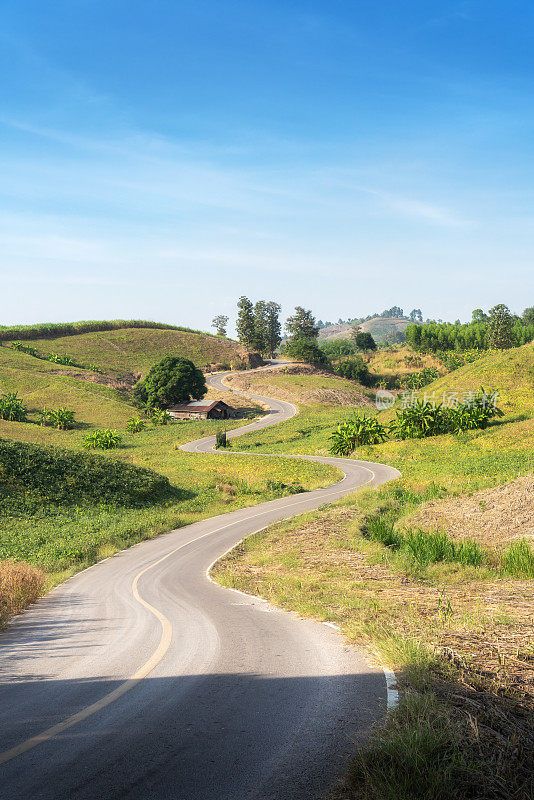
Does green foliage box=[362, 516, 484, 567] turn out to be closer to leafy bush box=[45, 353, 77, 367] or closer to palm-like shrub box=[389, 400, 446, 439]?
palm-like shrub box=[389, 400, 446, 439]

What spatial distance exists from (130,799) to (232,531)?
23.1 meters

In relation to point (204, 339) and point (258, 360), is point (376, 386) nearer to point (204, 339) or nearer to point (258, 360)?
point (258, 360)

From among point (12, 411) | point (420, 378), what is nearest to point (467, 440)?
point (12, 411)

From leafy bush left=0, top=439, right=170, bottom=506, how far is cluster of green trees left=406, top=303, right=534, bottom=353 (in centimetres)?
12818

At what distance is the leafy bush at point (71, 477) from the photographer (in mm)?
33656

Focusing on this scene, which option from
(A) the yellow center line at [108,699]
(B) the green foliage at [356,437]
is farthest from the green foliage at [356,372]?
(A) the yellow center line at [108,699]

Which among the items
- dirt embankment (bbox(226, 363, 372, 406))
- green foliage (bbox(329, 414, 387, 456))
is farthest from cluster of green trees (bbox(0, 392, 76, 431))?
dirt embankment (bbox(226, 363, 372, 406))

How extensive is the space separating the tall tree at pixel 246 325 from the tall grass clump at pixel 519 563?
478 feet

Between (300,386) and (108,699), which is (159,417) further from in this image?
(108,699)

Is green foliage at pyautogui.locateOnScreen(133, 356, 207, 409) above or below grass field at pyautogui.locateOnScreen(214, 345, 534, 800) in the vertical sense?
above

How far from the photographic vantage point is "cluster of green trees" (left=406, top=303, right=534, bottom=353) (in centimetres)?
14162

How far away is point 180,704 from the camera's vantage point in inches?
264

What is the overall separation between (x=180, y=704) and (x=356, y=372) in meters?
135

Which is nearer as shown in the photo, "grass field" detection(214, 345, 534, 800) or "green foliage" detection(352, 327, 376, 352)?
"grass field" detection(214, 345, 534, 800)
